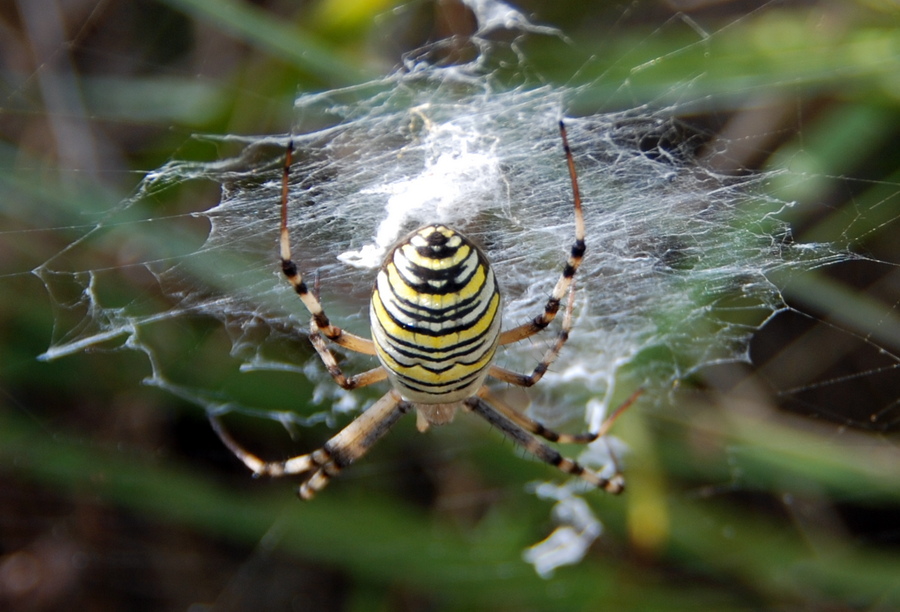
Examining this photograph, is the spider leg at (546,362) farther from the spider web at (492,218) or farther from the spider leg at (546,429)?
the spider web at (492,218)

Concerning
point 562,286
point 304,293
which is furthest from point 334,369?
point 562,286

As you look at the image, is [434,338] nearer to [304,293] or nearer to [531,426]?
[304,293]

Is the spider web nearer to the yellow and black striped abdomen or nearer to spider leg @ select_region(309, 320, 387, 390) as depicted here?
spider leg @ select_region(309, 320, 387, 390)

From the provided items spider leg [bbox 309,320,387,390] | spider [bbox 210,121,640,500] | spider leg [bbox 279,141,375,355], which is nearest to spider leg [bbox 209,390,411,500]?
spider [bbox 210,121,640,500]

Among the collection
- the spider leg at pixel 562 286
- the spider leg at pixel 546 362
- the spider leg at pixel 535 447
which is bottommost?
the spider leg at pixel 535 447

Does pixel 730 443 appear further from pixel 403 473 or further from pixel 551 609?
pixel 403 473

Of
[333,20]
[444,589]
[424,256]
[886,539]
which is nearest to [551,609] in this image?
[444,589]

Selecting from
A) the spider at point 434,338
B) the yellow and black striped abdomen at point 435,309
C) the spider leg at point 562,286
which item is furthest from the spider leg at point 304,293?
the spider leg at point 562,286
